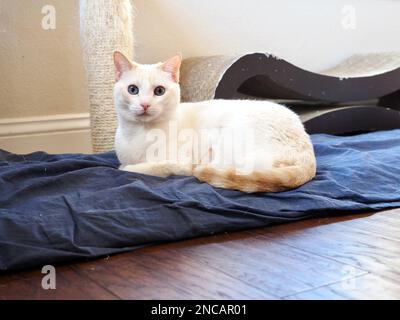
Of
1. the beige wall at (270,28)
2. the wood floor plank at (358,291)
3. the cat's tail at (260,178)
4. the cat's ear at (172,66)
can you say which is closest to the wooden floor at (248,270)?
the wood floor plank at (358,291)

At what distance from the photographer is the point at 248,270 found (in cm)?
89

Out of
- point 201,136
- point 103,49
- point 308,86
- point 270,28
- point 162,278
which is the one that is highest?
point 270,28

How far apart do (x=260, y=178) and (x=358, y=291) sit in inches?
18.6

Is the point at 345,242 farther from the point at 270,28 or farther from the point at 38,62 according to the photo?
the point at 270,28

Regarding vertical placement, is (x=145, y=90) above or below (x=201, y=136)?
above

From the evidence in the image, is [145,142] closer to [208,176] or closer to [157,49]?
[208,176]

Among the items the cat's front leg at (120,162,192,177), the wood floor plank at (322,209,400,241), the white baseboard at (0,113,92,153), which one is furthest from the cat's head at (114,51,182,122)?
the white baseboard at (0,113,92,153)

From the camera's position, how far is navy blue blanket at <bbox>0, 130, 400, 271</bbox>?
96cm

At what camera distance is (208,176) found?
1.27 m

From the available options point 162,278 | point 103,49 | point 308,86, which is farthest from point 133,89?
point 308,86

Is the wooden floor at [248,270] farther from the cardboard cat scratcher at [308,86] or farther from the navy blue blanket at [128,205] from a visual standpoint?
the cardboard cat scratcher at [308,86]

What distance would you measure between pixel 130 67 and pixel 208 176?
1.25 feet
